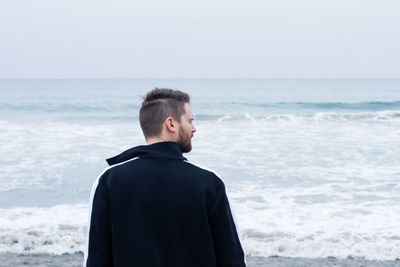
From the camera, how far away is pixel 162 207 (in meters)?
1.69

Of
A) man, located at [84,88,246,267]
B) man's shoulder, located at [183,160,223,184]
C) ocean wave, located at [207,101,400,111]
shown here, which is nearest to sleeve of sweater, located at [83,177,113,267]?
man, located at [84,88,246,267]

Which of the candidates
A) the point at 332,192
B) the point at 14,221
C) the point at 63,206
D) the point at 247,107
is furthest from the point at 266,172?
the point at 247,107

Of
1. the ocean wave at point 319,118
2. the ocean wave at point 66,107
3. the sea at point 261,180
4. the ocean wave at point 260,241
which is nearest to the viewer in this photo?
the ocean wave at point 260,241

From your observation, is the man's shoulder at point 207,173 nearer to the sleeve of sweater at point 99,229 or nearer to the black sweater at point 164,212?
the black sweater at point 164,212

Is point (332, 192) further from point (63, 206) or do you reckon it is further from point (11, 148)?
point (11, 148)

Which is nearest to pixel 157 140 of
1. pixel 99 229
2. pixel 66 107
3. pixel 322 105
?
pixel 99 229

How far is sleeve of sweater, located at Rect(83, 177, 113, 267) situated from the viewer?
1752 millimetres

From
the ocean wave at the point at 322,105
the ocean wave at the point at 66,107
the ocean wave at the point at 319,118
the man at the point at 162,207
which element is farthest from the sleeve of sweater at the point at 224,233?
the ocean wave at the point at 322,105

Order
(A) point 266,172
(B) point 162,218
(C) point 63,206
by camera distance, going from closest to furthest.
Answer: (B) point 162,218, (C) point 63,206, (A) point 266,172

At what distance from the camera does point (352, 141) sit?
1822cm

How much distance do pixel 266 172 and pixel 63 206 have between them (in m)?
5.29

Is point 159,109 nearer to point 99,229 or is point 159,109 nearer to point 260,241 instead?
point 99,229

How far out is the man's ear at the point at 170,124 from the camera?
1.73 meters

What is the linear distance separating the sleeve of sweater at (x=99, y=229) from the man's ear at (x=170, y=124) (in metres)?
0.31
